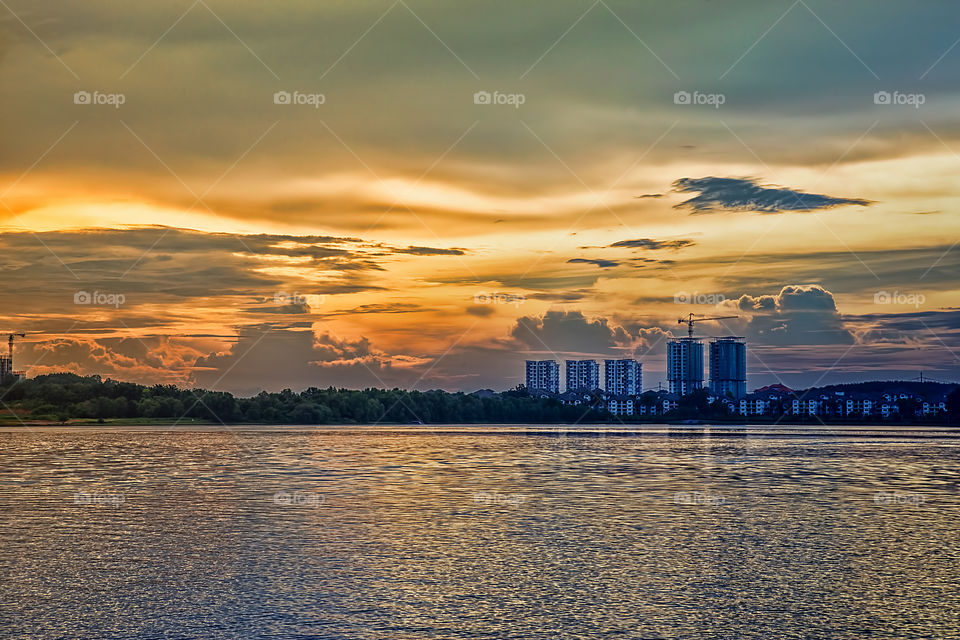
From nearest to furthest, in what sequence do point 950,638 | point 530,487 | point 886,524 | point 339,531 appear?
point 950,638 → point 339,531 → point 886,524 → point 530,487

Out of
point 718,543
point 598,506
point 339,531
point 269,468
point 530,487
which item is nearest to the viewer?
point 718,543

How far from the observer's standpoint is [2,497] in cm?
5122

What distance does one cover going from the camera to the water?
74.9ft

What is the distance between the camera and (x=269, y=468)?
77.2 meters

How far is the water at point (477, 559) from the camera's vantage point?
74.9ft

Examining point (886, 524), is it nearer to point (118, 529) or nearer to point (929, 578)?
point (929, 578)

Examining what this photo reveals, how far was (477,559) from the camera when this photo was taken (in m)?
31.2

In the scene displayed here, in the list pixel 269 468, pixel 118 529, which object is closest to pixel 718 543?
pixel 118 529

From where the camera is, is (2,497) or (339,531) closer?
(339,531)

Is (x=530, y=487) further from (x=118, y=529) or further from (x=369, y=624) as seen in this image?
(x=369, y=624)

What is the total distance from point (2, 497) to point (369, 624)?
38.3 metres

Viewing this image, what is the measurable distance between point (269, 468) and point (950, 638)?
63.6 meters

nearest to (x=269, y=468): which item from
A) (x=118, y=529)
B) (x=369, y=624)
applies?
(x=118, y=529)

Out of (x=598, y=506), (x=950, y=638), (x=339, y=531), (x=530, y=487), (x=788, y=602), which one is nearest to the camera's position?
(x=950, y=638)
